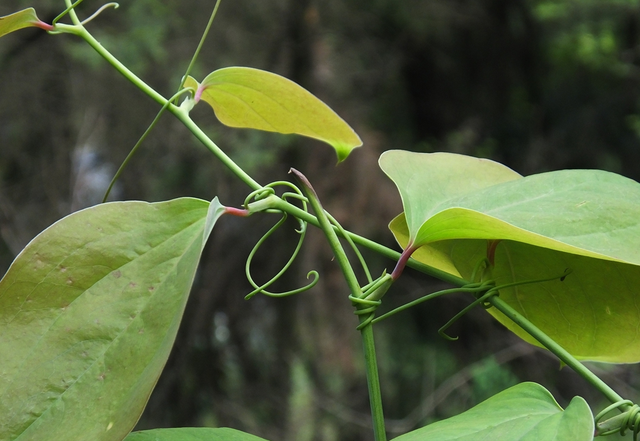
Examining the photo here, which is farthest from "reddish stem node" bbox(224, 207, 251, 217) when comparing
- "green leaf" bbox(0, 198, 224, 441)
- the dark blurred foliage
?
the dark blurred foliage

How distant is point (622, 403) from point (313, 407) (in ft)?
4.41

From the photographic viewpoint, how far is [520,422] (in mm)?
168

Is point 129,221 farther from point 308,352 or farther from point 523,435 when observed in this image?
point 308,352

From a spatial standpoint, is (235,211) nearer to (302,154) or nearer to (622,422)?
(622,422)

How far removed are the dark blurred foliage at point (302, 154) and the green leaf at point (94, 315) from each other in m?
1.00

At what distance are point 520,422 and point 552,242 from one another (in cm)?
5

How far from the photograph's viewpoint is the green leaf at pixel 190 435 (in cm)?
20

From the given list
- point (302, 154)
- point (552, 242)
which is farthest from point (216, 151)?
point (302, 154)

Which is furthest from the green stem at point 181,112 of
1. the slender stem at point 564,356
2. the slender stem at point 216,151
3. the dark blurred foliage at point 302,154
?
the dark blurred foliage at point 302,154

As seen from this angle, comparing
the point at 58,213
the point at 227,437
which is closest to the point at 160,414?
the point at 58,213

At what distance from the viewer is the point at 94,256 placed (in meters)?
0.18

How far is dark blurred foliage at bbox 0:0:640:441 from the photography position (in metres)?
1.25

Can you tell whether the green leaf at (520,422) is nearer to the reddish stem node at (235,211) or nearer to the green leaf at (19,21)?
the reddish stem node at (235,211)

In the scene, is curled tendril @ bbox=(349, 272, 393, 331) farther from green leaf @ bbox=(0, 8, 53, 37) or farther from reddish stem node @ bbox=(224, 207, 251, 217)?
green leaf @ bbox=(0, 8, 53, 37)
